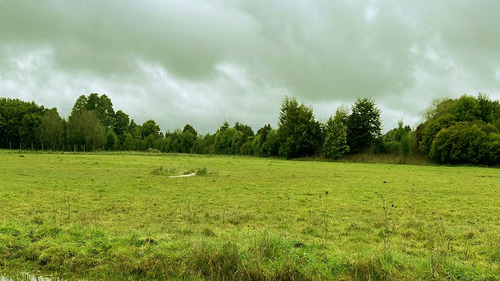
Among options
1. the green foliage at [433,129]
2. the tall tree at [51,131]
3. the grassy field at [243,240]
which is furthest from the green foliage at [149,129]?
the grassy field at [243,240]

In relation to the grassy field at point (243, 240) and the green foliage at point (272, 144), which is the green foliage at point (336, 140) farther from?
the grassy field at point (243, 240)

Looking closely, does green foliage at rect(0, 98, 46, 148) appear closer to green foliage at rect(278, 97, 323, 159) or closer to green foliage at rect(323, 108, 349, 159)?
green foliage at rect(278, 97, 323, 159)

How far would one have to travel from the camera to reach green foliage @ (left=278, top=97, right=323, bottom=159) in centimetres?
7825

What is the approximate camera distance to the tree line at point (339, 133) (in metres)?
58.1

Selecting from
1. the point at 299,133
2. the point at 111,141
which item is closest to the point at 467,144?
the point at 299,133

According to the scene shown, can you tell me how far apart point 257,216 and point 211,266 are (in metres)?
4.88

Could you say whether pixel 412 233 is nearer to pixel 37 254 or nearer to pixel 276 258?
pixel 276 258

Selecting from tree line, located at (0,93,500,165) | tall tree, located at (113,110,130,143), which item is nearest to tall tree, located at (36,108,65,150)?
tree line, located at (0,93,500,165)

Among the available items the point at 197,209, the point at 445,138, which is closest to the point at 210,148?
the point at 445,138

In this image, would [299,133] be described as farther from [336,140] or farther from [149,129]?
[149,129]

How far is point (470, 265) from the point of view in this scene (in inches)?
270

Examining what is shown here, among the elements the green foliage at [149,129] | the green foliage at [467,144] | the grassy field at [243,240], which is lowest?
the grassy field at [243,240]

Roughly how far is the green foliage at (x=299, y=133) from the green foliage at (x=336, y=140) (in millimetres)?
5250

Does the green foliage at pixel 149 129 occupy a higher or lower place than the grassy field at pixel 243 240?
higher
